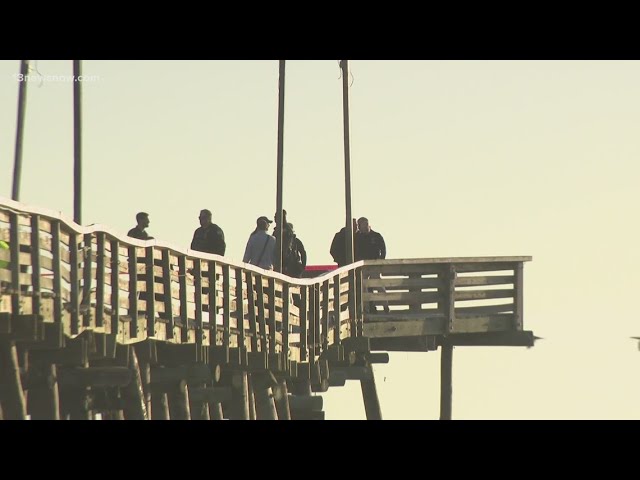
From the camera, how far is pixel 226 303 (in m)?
24.0

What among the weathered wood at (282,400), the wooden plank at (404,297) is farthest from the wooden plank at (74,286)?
the wooden plank at (404,297)

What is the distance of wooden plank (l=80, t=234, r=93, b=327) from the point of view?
63.8ft

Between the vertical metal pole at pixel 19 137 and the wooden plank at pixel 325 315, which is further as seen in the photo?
the vertical metal pole at pixel 19 137

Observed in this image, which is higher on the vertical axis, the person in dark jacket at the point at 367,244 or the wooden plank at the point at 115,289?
the person in dark jacket at the point at 367,244

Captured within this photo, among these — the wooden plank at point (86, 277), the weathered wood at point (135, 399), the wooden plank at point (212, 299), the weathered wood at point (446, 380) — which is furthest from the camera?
the weathered wood at point (446, 380)

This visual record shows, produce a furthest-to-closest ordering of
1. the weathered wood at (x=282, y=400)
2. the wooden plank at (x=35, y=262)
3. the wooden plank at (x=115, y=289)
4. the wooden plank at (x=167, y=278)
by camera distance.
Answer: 1. the weathered wood at (x=282, y=400)
2. the wooden plank at (x=167, y=278)
3. the wooden plank at (x=115, y=289)
4. the wooden plank at (x=35, y=262)

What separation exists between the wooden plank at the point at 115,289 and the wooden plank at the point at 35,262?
1.73 meters

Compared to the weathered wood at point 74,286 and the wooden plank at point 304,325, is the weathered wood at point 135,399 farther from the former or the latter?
the wooden plank at point 304,325

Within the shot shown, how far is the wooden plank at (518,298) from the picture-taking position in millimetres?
30656

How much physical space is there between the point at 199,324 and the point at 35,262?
509 cm

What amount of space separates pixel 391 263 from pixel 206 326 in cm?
643

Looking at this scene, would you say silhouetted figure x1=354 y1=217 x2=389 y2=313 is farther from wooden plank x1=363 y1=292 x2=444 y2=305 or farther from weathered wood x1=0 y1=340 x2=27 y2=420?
weathered wood x1=0 y1=340 x2=27 y2=420

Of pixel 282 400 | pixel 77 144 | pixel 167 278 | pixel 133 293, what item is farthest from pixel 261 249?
pixel 133 293
